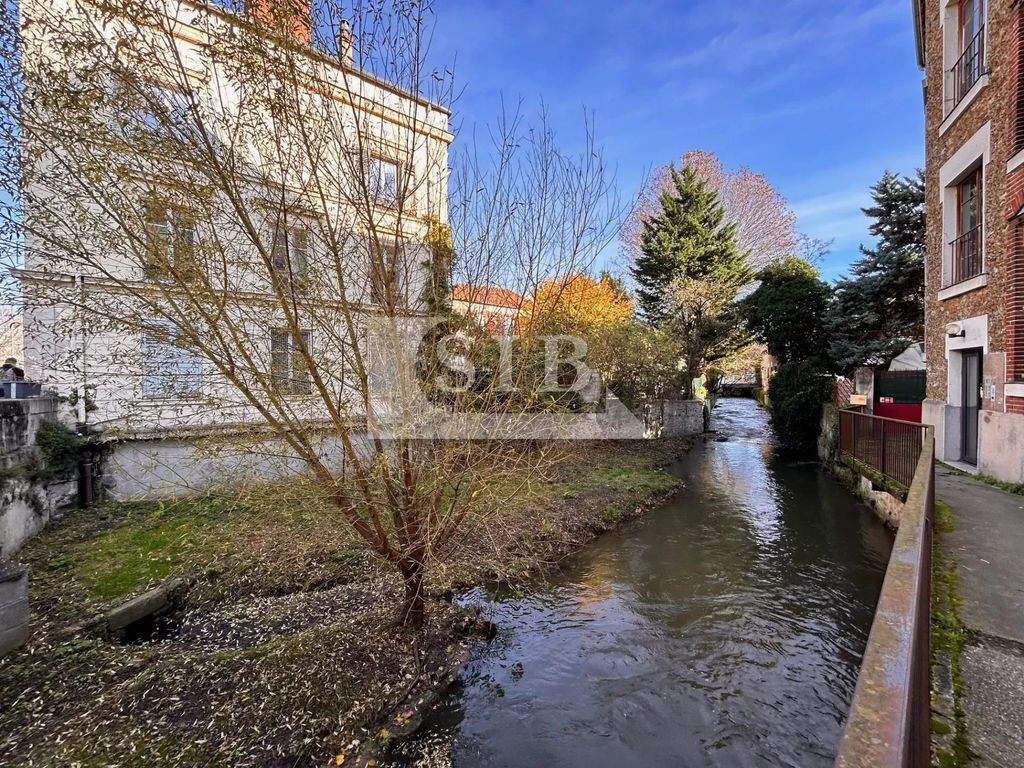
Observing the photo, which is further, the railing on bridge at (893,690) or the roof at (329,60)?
the roof at (329,60)

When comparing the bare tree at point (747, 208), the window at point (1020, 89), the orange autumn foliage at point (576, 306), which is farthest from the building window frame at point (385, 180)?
the bare tree at point (747, 208)

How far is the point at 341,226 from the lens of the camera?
3666 millimetres

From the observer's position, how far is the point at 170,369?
11.4ft

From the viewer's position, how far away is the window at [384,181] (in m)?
3.73

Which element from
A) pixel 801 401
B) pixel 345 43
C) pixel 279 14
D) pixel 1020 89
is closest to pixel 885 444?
pixel 1020 89

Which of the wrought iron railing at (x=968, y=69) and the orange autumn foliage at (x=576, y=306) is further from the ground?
the wrought iron railing at (x=968, y=69)

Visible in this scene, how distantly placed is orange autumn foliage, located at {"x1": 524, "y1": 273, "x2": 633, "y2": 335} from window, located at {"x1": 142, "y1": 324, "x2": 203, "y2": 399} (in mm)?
2657

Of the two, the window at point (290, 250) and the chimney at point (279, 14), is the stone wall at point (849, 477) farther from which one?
the chimney at point (279, 14)

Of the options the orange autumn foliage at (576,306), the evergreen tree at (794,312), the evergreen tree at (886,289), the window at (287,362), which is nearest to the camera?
the window at (287,362)

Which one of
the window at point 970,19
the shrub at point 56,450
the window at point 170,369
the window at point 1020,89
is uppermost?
the window at point 970,19

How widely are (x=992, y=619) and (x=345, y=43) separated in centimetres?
571

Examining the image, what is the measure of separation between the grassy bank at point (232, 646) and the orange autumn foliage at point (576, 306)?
5.38ft

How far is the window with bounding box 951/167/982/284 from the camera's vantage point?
792cm

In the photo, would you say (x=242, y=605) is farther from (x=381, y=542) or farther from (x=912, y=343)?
(x=912, y=343)
